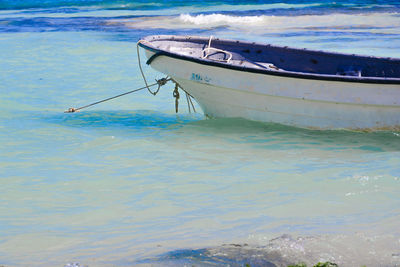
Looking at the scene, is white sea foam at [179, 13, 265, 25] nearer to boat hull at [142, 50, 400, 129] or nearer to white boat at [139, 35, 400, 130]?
white boat at [139, 35, 400, 130]

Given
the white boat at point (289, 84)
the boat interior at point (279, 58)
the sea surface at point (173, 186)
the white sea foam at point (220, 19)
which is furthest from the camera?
the white sea foam at point (220, 19)

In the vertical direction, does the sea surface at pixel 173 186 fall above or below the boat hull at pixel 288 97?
below

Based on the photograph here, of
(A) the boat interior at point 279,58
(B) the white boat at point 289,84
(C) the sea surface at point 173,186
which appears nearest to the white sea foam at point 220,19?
(C) the sea surface at point 173,186

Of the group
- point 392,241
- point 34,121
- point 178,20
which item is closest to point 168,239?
point 392,241

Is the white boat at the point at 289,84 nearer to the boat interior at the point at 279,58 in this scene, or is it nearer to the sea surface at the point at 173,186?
the boat interior at the point at 279,58

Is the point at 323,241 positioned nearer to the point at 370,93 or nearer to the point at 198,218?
the point at 198,218

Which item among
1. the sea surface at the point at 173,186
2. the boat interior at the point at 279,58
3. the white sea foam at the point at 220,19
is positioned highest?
the white sea foam at the point at 220,19

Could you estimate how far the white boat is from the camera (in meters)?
7.29

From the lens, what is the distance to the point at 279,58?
9070mm

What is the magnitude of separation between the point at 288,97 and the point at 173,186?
2.45m

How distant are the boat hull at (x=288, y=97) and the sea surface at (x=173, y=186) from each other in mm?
170

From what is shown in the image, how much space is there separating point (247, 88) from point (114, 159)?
2.05 metres

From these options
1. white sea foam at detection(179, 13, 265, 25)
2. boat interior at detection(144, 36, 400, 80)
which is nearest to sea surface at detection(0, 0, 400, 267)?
boat interior at detection(144, 36, 400, 80)

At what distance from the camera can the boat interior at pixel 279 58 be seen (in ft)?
27.7
